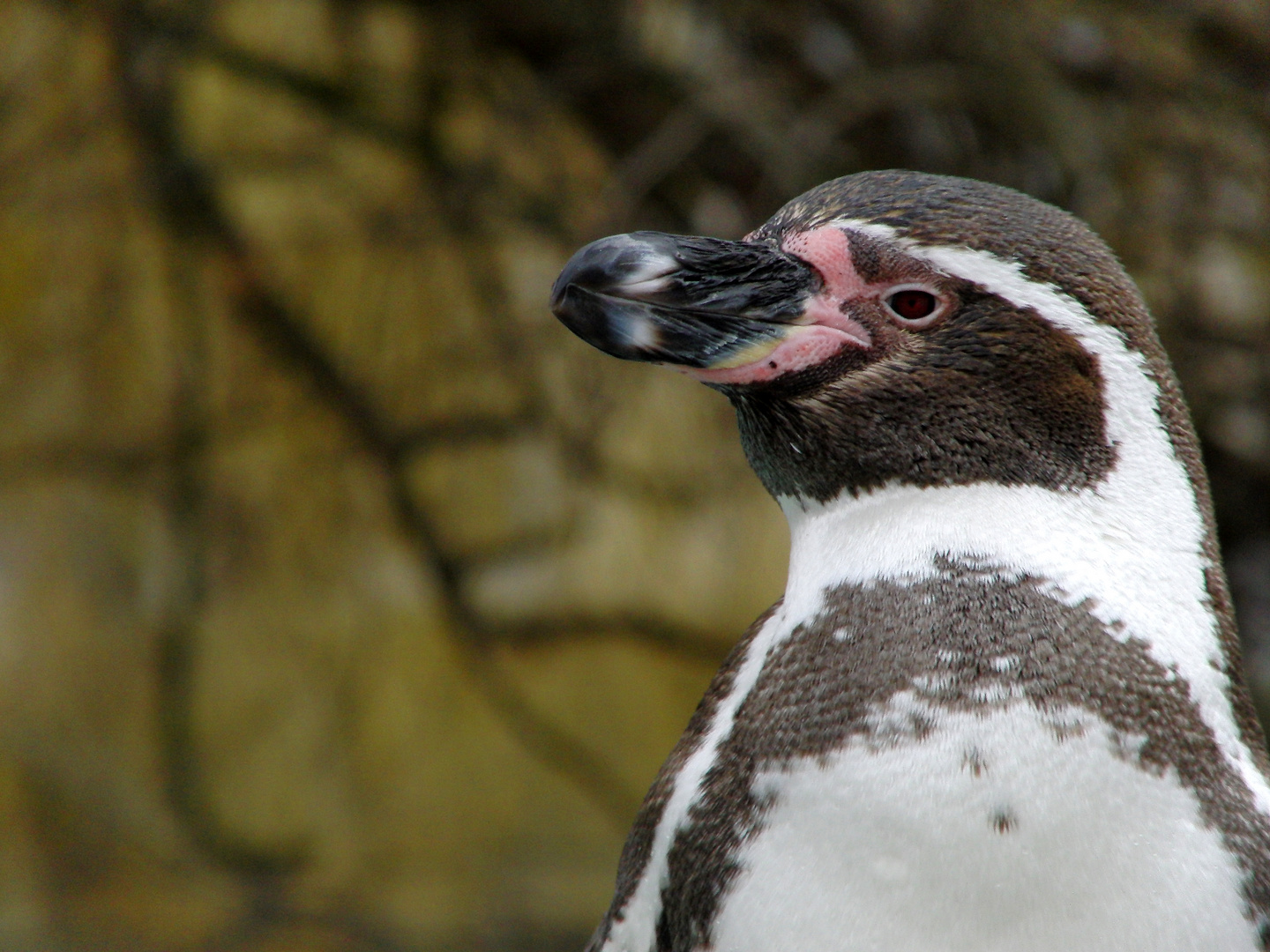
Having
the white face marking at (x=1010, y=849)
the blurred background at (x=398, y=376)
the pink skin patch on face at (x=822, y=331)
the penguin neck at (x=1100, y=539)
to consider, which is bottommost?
the blurred background at (x=398, y=376)

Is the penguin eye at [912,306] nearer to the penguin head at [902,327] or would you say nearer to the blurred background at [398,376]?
the penguin head at [902,327]

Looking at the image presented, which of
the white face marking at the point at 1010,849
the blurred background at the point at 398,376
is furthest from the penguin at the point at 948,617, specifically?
the blurred background at the point at 398,376

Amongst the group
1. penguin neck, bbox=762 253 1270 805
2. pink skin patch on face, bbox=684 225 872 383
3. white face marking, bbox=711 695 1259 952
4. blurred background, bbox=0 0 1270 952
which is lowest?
blurred background, bbox=0 0 1270 952

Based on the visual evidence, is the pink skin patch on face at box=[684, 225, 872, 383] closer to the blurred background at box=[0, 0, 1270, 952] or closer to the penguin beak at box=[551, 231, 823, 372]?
the penguin beak at box=[551, 231, 823, 372]

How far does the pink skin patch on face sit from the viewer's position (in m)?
0.96

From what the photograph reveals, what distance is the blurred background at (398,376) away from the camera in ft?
11.7

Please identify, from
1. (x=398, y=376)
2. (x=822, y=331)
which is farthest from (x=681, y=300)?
(x=398, y=376)

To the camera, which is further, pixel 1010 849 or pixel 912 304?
pixel 912 304

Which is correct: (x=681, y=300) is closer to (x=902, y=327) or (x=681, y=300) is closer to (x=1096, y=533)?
(x=902, y=327)

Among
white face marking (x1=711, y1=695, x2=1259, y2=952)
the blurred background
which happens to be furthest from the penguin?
the blurred background

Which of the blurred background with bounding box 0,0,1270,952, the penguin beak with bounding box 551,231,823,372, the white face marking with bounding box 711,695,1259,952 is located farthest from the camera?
the blurred background with bounding box 0,0,1270,952

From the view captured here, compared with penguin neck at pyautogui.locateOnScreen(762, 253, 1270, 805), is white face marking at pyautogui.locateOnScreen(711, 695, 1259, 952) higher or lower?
lower

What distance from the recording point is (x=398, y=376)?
152 inches

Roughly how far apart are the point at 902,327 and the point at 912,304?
2 centimetres
